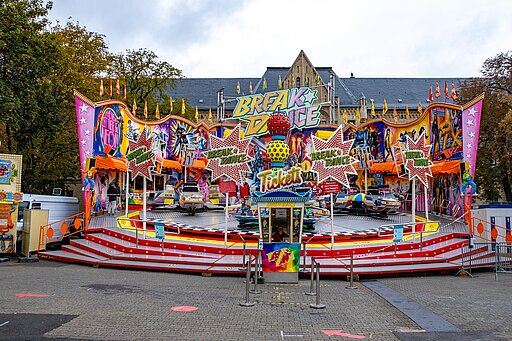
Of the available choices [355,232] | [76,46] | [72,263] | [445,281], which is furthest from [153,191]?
[445,281]

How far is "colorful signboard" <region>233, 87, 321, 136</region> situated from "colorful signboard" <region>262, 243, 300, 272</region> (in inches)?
756

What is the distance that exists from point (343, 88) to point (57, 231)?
186 feet

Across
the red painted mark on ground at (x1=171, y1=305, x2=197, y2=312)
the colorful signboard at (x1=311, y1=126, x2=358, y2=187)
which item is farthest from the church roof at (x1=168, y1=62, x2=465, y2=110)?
the red painted mark on ground at (x1=171, y1=305, x2=197, y2=312)

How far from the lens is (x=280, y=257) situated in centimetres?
1335

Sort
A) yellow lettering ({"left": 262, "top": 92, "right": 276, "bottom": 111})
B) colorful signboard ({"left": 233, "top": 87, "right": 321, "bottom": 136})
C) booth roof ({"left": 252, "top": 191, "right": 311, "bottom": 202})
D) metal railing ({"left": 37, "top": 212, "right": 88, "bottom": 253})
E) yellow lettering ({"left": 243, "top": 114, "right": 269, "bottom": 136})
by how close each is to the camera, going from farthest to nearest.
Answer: yellow lettering ({"left": 243, "top": 114, "right": 269, "bottom": 136}) < yellow lettering ({"left": 262, "top": 92, "right": 276, "bottom": 111}) < colorful signboard ({"left": 233, "top": 87, "right": 321, "bottom": 136}) < metal railing ({"left": 37, "top": 212, "right": 88, "bottom": 253}) < booth roof ({"left": 252, "top": 191, "right": 311, "bottom": 202})

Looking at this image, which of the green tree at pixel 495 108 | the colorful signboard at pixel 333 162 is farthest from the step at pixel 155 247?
the green tree at pixel 495 108

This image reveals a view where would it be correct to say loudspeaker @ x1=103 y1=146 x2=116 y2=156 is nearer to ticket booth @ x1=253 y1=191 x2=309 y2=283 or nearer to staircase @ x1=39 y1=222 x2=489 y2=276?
staircase @ x1=39 y1=222 x2=489 y2=276

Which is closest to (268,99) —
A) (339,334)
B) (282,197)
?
(282,197)

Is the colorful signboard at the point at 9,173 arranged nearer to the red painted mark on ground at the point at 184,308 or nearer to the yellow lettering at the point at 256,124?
the red painted mark on ground at the point at 184,308

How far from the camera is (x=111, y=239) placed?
19797 millimetres

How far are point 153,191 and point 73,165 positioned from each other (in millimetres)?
6562

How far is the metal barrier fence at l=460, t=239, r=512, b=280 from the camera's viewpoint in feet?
53.5

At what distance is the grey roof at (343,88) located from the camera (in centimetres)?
7175

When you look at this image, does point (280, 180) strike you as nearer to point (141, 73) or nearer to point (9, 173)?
point (9, 173)
